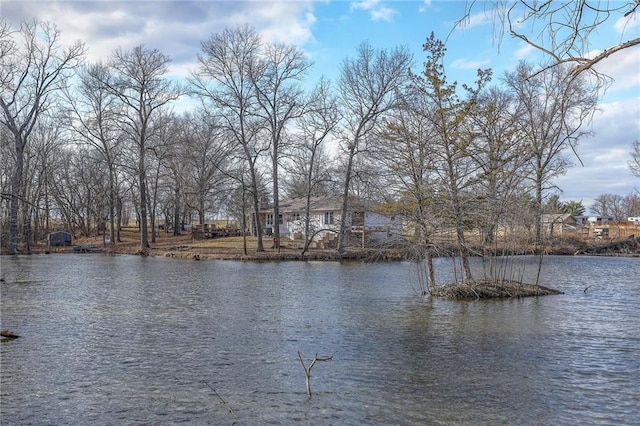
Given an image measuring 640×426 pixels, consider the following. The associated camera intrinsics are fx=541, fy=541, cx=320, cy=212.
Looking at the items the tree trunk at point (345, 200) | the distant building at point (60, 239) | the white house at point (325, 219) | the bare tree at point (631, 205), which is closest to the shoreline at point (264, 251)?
the tree trunk at point (345, 200)

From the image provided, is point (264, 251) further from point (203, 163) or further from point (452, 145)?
point (452, 145)

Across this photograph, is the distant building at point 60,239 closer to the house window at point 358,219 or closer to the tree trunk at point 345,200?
the tree trunk at point 345,200

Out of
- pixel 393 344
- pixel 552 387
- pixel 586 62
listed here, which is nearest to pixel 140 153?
pixel 393 344

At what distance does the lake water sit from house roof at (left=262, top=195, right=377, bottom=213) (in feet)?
65.6

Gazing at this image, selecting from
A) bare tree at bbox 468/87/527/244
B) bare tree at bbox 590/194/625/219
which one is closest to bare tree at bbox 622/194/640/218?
bare tree at bbox 590/194/625/219

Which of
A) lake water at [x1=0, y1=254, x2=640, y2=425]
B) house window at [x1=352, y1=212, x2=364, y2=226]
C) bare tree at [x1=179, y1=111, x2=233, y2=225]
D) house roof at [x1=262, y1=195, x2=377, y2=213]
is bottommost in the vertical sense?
lake water at [x1=0, y1=254, x2=640, y2=425]

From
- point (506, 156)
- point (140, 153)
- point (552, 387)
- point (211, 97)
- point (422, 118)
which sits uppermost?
point (211, 97)

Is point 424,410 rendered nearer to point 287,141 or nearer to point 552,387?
point 552,387

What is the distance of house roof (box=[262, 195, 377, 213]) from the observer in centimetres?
4072

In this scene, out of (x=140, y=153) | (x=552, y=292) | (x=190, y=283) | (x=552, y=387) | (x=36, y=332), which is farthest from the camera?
(x=140, y=153)

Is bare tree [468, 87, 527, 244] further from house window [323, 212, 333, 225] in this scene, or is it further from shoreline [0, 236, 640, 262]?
house window [323, 212, 333, 225]

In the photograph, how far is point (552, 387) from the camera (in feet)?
29.2

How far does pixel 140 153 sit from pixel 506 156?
33650 millimetres

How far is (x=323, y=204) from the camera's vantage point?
4891cm
